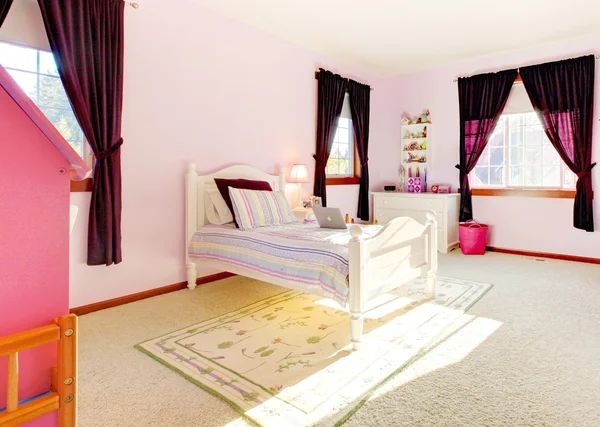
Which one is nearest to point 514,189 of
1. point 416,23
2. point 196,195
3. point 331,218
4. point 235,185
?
point 416,23

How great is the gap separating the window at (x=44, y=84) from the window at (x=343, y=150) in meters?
3.35

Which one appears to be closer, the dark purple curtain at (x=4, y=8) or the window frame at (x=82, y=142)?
the dark purple curtain at (x=4, y=8)

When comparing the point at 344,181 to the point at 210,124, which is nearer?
the point at 210,124

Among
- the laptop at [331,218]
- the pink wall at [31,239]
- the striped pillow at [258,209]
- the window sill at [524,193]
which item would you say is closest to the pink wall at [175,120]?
the striped pillow at [258,209]

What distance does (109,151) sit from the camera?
3.01m

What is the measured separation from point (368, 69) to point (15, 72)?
454cm

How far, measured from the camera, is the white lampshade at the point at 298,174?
4656 mm

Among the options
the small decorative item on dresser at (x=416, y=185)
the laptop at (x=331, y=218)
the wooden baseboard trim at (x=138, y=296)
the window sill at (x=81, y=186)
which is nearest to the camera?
the window sill at (x=81, y=186)

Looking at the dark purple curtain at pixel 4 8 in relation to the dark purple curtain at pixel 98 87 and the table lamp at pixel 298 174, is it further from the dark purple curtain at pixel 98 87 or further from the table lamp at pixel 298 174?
the table lamp at pixel 298 174

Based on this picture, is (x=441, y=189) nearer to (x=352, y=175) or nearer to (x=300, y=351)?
(x=352, y=175)

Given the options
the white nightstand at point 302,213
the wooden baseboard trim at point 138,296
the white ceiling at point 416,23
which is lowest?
the wooden baseboard trim at point 138,296

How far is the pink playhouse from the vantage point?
93 centimetres

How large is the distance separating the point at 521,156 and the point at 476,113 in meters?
0.82

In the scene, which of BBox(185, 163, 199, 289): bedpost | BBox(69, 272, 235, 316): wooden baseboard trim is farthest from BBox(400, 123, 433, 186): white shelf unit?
BBox(185, 163, 199, 289): bedpost
